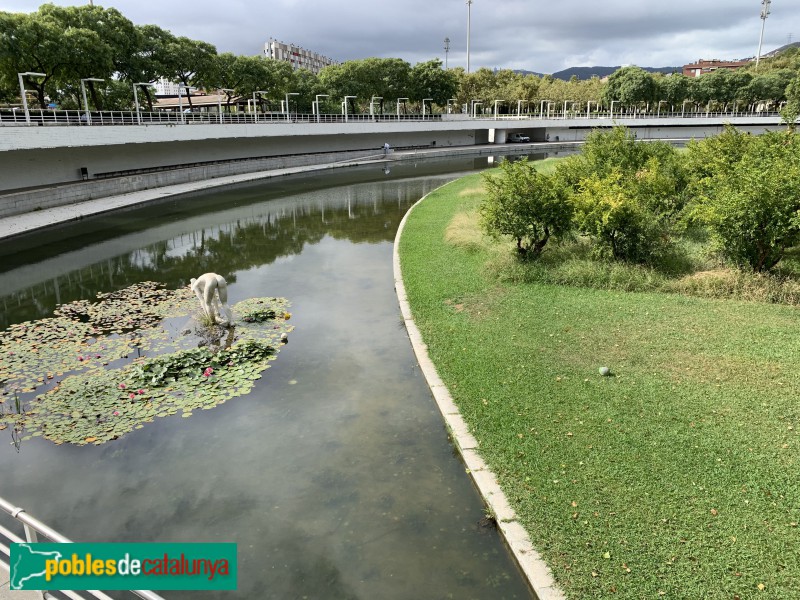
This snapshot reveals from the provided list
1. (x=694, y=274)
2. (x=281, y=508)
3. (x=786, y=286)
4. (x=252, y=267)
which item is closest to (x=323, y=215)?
(x=252, y=267)

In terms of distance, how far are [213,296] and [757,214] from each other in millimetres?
11429

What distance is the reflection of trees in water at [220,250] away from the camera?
13.9 meters

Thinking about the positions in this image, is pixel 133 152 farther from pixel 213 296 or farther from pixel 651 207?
pixel 651 207

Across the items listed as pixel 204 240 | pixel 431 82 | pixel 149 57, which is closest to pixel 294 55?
pixel 431 82

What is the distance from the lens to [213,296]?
11.4 meters

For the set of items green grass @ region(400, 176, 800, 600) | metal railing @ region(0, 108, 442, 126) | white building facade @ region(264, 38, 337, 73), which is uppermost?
white building facade @ region(264, 38, 337, 73)

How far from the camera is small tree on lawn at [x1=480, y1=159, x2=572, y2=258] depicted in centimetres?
1373

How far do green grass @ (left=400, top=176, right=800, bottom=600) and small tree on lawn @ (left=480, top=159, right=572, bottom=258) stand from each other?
1.86 meters

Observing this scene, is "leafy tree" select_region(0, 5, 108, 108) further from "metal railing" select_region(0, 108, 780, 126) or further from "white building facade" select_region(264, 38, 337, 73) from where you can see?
"white building facade" select_region(264, 38, 337, 73)

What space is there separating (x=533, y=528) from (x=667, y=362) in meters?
4.57

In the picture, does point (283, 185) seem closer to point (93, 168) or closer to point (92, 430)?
point (93, 168)

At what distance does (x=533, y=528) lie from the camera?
562cm

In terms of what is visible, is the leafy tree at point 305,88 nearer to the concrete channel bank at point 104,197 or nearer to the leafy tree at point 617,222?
the concrete channel bank at point 104,197

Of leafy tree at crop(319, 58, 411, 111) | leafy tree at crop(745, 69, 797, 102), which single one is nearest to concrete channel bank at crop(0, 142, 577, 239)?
leafy tree at crop(319, 58, 411, 111)
